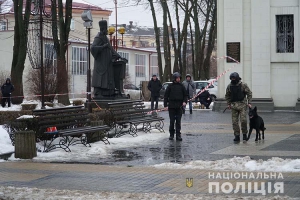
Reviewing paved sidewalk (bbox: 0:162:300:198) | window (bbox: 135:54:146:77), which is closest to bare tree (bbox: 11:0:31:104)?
paved sidewalk (bbox: 0:162:300:198)

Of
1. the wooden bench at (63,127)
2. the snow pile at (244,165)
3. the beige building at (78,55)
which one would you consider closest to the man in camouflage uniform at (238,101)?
the wooden bench at (63,127)

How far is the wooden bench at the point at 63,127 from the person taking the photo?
14797 mm

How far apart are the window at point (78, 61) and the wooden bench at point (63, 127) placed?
4728 cm

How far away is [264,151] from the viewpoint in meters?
14.4

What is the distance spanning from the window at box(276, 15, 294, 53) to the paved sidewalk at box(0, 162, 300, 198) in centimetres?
1881

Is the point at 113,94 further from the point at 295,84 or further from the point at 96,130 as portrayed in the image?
the point at 295,84

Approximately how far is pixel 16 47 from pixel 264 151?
25.8 meters

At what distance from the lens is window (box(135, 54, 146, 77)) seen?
77.1m

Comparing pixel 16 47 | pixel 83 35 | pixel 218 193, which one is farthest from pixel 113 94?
pixel 83 35

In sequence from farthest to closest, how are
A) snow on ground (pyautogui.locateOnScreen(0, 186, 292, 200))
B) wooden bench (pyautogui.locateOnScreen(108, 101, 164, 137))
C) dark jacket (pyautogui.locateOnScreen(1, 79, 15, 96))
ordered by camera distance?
1. dark jacket (pyautogui.locateOnScreen(1, 79, 15, 96))
2. wooden bench (pyautogui.locateOnScreen(108, 101, 164, 137))
3. snow on ground (pyautogui.locateOnScreen(0, 186, 292, 200))

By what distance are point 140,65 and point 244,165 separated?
66976mm

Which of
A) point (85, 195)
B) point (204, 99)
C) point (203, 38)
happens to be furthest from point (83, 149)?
point (203, 38)

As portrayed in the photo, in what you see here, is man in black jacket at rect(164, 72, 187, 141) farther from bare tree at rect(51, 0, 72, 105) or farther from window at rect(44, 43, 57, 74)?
window at rect(44, 43, 57, 74)

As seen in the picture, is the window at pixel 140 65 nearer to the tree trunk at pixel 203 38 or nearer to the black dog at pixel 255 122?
the tree trunk at pixel 203 38
